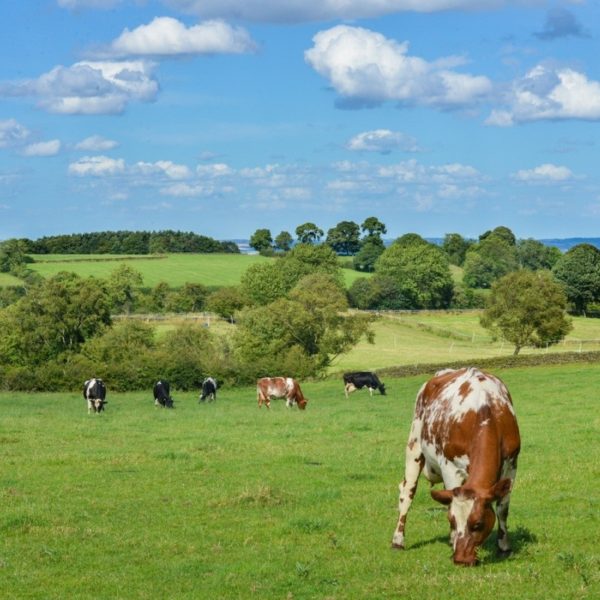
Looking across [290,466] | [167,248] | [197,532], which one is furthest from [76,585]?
[167,248]

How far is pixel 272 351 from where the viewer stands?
7256 centimetres

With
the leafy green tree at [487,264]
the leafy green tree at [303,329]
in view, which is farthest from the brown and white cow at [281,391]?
the leafy green tree at [487,264]

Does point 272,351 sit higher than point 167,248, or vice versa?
point 167,248

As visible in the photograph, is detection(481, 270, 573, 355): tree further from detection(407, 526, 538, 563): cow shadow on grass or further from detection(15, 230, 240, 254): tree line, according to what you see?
detection(15, 230, 240, 254): tree line

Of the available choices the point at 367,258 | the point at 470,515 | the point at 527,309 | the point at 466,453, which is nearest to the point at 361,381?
the point at 527,309

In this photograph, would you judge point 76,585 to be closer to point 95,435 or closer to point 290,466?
point 290,466

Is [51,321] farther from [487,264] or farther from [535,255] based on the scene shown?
[535,255]

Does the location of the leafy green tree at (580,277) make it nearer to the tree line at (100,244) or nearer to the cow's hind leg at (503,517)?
the tree line at (100,244)

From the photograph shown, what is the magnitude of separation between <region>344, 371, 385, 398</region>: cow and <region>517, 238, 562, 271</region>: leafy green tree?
13345 centimetres

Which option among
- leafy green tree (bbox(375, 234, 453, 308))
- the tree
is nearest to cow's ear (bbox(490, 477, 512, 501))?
the tree

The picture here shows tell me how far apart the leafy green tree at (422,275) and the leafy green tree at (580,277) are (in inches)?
951

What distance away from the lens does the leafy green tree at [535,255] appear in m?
182

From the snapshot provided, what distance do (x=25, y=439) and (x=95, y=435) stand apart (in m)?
2.17

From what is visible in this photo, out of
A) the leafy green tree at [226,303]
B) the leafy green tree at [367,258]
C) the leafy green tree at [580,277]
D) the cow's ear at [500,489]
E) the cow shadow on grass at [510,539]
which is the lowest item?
the cow shadow on grass at [510,539]
